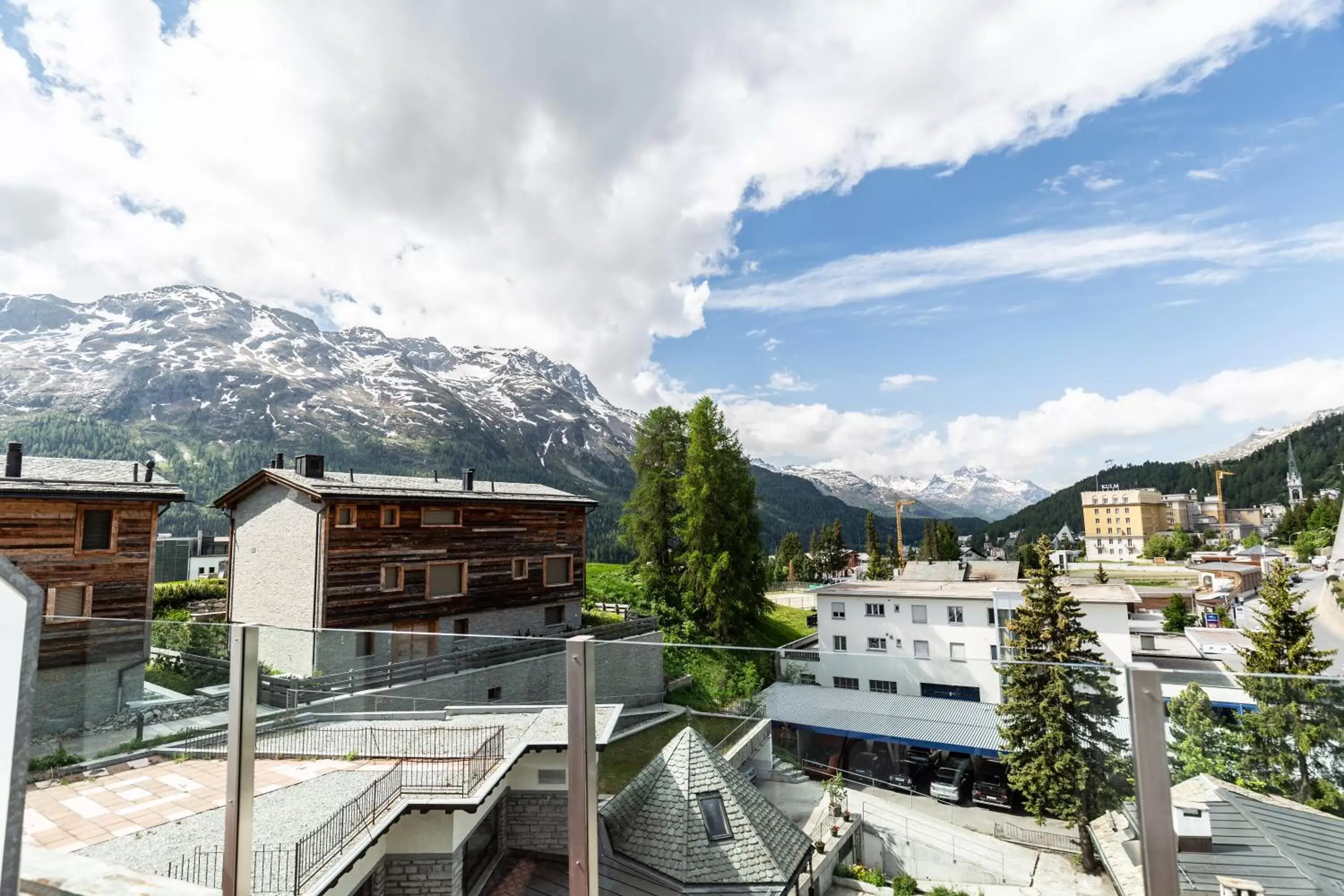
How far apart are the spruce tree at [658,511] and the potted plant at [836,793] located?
82.3ft

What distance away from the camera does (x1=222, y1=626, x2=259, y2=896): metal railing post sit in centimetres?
319

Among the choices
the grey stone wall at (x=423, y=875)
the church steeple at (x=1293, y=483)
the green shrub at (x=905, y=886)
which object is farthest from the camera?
the church steeple at (x=1293, y=483)

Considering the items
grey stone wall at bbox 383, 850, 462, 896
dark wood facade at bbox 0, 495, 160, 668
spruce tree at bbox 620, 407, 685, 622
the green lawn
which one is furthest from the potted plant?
spruce tree at bbox 620, 407, 685, 622

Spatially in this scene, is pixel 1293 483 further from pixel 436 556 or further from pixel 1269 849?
pixel 1269 849

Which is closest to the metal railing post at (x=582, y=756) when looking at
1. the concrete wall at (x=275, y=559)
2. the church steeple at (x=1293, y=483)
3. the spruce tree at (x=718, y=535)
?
the concrete wall at (x=275, y=559)

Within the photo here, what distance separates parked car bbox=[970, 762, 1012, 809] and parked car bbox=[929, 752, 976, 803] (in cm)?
3

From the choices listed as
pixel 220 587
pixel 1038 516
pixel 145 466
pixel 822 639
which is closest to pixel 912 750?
pixel 145 466

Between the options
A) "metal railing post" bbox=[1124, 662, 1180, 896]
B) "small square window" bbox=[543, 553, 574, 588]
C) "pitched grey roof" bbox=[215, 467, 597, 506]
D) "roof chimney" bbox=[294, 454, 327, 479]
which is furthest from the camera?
"small square window" bbox=[543, 553, 574, 588]

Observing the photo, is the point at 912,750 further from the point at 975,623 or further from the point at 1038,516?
the point at 1038,516

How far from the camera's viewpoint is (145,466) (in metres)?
16.7

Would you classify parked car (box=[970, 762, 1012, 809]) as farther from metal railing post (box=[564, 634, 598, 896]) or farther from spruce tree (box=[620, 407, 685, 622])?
spruce tree (box=[620, 407, 685, 622])

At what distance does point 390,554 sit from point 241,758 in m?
15.8

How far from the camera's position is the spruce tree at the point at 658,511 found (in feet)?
94.4

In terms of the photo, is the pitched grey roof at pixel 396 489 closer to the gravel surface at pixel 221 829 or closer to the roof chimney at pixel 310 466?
the roof chimney at pixel 310 466
